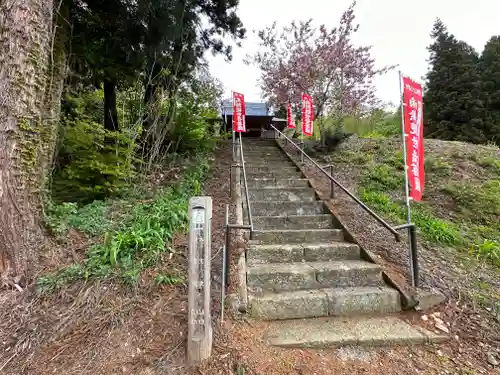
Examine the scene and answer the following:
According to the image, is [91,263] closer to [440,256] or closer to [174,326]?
[174,326]

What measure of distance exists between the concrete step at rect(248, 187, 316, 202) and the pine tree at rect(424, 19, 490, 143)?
1128 centimetres

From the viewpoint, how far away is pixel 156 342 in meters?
2.19

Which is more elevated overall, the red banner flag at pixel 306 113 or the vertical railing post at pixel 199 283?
the red banner flag at pixel 306 113

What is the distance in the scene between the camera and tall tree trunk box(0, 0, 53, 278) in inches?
101

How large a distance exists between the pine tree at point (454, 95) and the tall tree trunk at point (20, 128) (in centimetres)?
1482

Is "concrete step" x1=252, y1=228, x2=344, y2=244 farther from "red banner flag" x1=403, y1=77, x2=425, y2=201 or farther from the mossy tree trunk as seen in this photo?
the mossy tree trunk

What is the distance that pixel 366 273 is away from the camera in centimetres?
304

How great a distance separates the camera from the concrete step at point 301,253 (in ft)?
10.9

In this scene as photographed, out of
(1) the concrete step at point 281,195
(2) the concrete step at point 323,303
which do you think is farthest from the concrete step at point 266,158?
(2) the concrete step at point 323,303

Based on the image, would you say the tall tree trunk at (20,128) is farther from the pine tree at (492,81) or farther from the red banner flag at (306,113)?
the pine tree at (492,81)

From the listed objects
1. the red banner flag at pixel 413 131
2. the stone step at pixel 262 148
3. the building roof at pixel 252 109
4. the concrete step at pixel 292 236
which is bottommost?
the concrete step at pixel 292 236

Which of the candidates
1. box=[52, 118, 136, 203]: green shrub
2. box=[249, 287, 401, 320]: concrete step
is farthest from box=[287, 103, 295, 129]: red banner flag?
box=[249, 287, 401, 320]: concrete step

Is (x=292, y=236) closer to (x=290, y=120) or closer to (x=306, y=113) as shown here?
→ (x=306, y=113)

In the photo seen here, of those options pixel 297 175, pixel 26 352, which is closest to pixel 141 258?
pixel 26 352
